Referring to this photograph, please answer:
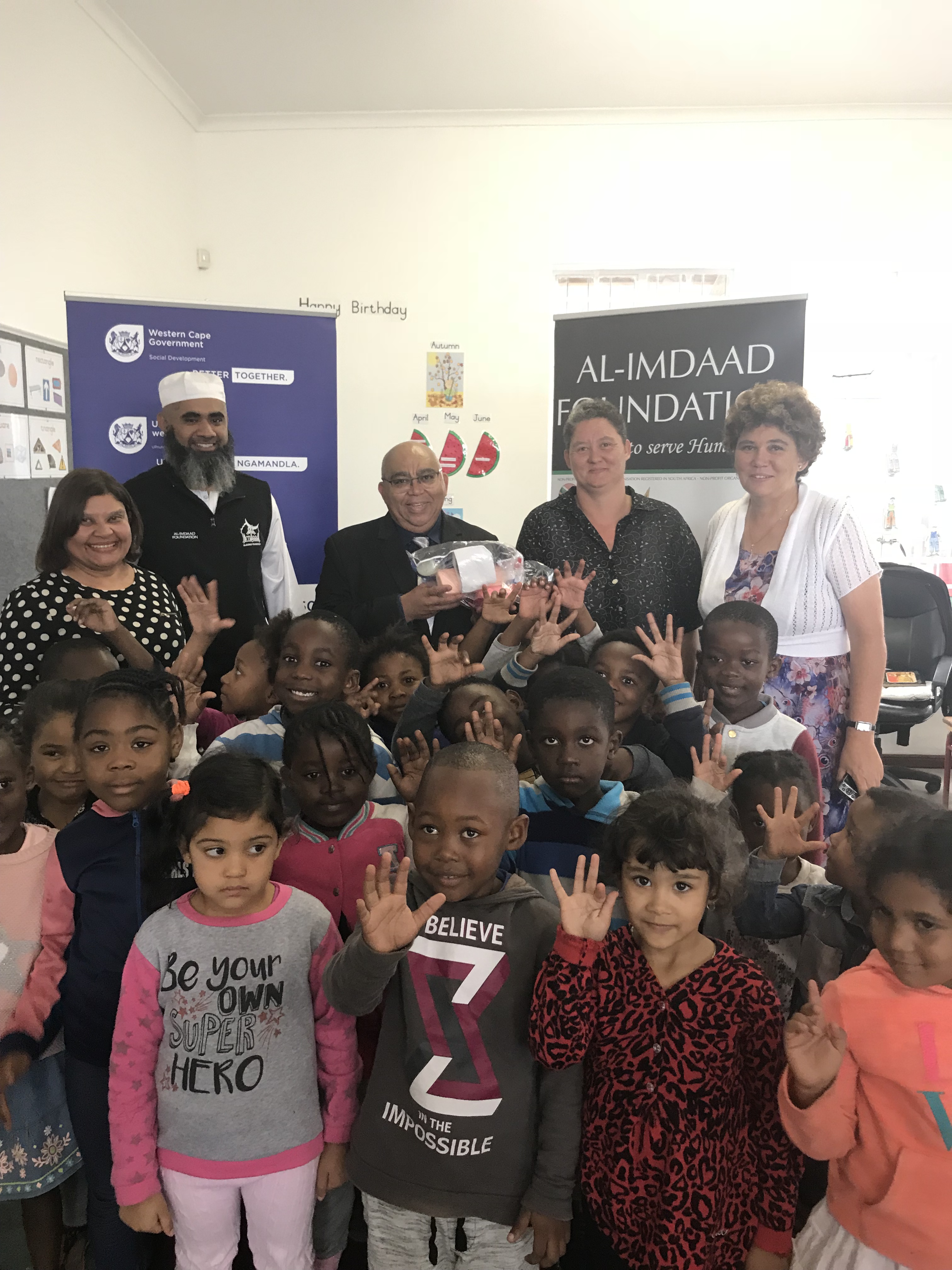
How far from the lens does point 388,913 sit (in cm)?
129

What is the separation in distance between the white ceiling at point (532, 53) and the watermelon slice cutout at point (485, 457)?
6.84ft

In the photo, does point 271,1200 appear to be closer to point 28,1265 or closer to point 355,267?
point 28,1265

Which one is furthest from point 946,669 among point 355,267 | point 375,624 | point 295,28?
point 295,28

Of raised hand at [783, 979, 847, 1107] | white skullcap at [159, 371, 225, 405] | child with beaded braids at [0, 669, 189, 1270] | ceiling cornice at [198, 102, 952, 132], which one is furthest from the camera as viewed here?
ceiling cornice at [198, 102, 952, 132]

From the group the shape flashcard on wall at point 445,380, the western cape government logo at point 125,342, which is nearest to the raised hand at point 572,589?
the western cape government logo at point 125,342

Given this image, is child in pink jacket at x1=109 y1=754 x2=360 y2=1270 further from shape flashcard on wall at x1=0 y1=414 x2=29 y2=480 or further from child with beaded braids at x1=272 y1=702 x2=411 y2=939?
shape flashcard on wall at x1=0 y1=414 x2=29 y2=480

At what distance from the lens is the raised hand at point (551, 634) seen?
8.00 feet

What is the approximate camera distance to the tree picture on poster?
379 centimetres

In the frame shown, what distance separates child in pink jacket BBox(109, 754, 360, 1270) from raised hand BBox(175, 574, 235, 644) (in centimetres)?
123

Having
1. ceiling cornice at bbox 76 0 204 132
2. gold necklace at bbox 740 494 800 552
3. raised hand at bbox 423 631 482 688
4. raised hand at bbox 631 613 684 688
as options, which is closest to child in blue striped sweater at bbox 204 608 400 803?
raised hand at bbox 423 631 482 688

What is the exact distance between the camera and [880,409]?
5637 mm

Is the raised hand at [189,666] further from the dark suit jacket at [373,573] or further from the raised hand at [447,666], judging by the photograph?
the raised hand at [447,666]

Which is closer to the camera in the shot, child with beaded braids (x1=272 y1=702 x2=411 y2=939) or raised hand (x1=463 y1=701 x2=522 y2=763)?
child with beaded braids (x1=272 y1=702 x2=411 y2=939)

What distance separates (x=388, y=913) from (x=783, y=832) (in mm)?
864
